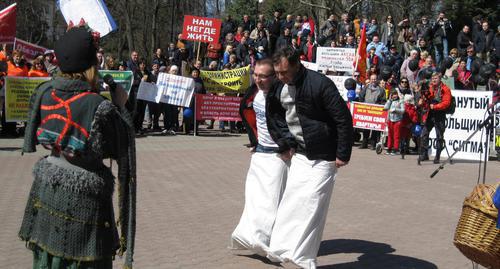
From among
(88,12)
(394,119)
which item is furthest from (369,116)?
(88,12)

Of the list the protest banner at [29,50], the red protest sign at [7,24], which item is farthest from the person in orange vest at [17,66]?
the protest banner at [29,50]

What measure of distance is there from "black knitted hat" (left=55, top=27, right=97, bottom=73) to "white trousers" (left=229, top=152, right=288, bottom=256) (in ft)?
10.3

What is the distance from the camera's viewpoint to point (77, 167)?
13.0 ft

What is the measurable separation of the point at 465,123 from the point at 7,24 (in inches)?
435

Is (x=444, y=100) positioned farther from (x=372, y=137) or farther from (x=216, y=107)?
(x=216, y=107)

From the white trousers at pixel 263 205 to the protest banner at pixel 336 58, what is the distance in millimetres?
14124

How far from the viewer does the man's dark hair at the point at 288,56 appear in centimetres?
616

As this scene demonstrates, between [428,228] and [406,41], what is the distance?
1561 cm

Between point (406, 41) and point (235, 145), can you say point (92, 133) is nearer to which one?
point (235, 145)

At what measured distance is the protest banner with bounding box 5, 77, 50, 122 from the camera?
1633 centimetres

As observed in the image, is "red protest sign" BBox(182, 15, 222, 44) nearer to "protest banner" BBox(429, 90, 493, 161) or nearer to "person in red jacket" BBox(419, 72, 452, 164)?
"protest banner" BBox(429, 90, 493, 161)

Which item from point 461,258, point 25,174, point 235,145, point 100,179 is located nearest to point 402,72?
point 235,145

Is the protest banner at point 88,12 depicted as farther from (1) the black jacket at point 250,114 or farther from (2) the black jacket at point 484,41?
(2) the black jacket at point 484,41

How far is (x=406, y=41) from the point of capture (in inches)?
918
